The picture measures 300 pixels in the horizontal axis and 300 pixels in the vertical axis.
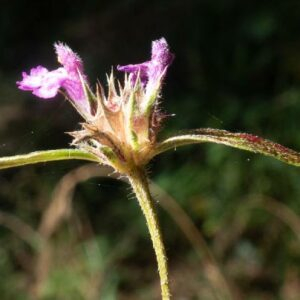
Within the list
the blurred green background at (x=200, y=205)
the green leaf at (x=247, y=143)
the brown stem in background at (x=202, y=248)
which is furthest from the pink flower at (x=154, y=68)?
the brown stem in background at (x=202, y=248)

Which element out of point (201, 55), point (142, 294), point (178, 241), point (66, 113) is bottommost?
point (142, 294)

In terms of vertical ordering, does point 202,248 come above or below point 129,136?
above

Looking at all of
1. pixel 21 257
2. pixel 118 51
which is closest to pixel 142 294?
pixel 21 257

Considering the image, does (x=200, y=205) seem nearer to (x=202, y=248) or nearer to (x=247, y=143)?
(x=202, y=248)

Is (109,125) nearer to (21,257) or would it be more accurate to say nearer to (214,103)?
(21,257)

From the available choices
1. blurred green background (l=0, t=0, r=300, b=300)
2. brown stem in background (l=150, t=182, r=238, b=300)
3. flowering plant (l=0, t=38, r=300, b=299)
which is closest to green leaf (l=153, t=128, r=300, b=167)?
flowering plant (l=0, t=38, r=300, b=299)

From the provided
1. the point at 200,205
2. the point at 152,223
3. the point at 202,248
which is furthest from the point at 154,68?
the point at 200,205

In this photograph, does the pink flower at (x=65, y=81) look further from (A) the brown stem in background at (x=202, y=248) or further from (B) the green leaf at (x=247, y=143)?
(A) the brown stem in background at (x=202, y=248)
